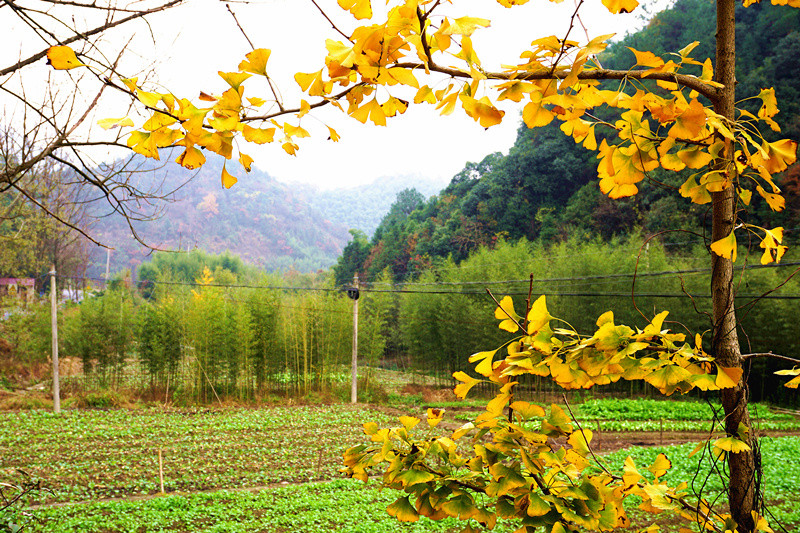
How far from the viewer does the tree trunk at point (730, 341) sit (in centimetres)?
86

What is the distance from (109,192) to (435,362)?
16172mm

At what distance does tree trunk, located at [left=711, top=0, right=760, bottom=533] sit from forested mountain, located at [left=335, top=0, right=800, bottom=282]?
15.8 meters

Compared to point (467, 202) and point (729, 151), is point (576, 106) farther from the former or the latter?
point (467, 202)

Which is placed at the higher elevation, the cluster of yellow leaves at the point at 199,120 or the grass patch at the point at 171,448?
the cluster of yellow leaves at the point at 199,120

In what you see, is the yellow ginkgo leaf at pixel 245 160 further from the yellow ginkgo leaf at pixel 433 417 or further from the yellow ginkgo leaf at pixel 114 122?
the yellow ginkgo leaf at pixel 433 417

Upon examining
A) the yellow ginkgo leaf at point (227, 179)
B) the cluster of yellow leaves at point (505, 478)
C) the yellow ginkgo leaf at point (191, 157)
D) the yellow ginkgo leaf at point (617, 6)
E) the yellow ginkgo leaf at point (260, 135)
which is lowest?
the cluster of yellow leaves at point (505, 478)

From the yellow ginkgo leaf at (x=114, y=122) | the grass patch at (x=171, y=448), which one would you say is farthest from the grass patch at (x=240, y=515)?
the yellow ginkgo leaf at (x=114, y=122)

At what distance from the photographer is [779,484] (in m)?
6.40

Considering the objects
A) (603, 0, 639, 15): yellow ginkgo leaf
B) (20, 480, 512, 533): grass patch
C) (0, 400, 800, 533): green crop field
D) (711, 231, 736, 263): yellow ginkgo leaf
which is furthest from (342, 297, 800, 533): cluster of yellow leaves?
(20, 480, 512, 533): grass patch

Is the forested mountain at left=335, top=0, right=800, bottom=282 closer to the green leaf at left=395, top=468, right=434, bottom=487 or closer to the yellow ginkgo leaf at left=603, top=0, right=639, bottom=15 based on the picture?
the yellow ginkgo leaf at left=603, top=0, right=639, bottom=15

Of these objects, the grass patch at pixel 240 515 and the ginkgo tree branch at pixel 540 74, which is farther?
the grass patch at pixel 240 515

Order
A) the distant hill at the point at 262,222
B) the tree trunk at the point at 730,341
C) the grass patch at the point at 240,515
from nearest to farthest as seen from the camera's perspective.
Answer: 1. the tree trunk at the point at 730,341
2. the grass patch at the point at 240,515
3. the distant hill at the point at 262,222

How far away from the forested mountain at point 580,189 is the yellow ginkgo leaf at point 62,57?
16.7 m

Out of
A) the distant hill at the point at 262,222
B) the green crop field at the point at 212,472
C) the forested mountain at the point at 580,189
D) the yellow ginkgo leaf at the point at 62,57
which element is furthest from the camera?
the distant hill at the point at 262,222
